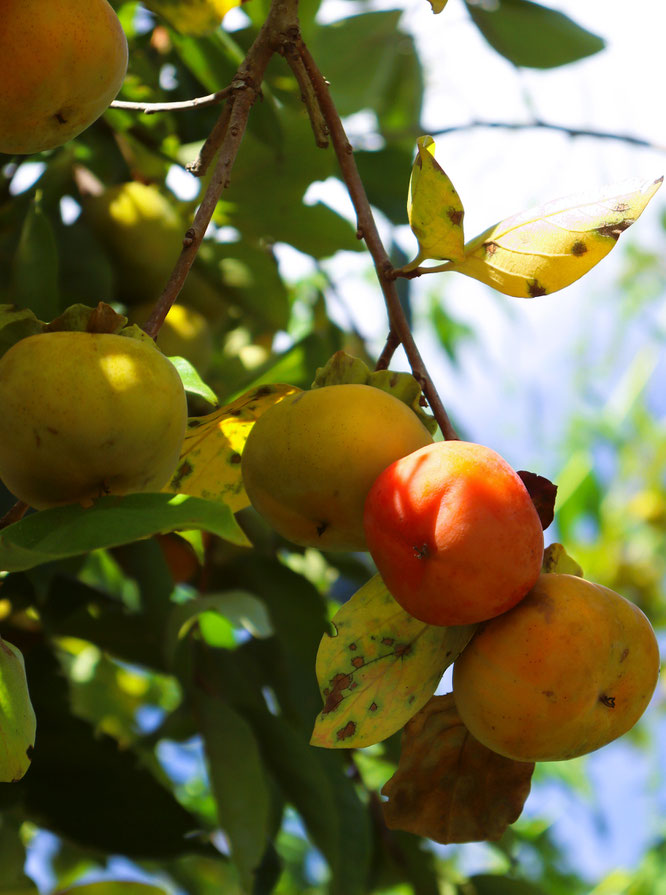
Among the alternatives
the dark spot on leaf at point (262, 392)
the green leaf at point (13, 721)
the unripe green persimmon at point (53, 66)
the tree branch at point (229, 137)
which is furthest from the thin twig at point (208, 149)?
the green leaf at point (13, 721)

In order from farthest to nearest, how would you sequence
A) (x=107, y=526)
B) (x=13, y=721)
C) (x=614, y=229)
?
(x=614, y=229) → (x=13, y=721) → (x=107, y=526)

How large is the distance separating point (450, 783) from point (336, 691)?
172 mm

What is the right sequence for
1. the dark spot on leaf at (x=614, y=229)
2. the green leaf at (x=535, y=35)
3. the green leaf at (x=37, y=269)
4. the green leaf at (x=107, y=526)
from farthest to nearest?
1. the green leaf at (x=535, y=35)
2. the green leaf at (x=37, y=269)
3. the dark spot on leaf at (x=614, y=229)
4. the green leaf at (x=107, y=526)

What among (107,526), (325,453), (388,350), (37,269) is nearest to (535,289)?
(388,350)

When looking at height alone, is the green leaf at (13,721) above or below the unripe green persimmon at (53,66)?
below

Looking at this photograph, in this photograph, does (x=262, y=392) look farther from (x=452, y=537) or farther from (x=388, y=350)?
(x=452, y=537)

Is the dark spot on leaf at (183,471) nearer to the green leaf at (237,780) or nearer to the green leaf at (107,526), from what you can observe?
the green leaf at (107,526)

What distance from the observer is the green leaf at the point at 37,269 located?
116 centimetres

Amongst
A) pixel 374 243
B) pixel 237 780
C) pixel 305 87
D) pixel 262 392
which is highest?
pixel 305 87

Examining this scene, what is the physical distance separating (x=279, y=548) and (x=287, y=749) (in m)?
0.40

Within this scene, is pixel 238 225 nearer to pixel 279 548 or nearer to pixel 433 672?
pixel 279 548

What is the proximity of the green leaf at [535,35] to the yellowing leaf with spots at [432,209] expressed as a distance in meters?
0.90

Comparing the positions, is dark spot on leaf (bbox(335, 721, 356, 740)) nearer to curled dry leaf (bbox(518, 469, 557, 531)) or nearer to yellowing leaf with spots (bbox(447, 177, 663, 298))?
curled dry leaf (bbox(518, 469, 557, 531))

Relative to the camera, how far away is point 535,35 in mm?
1707
